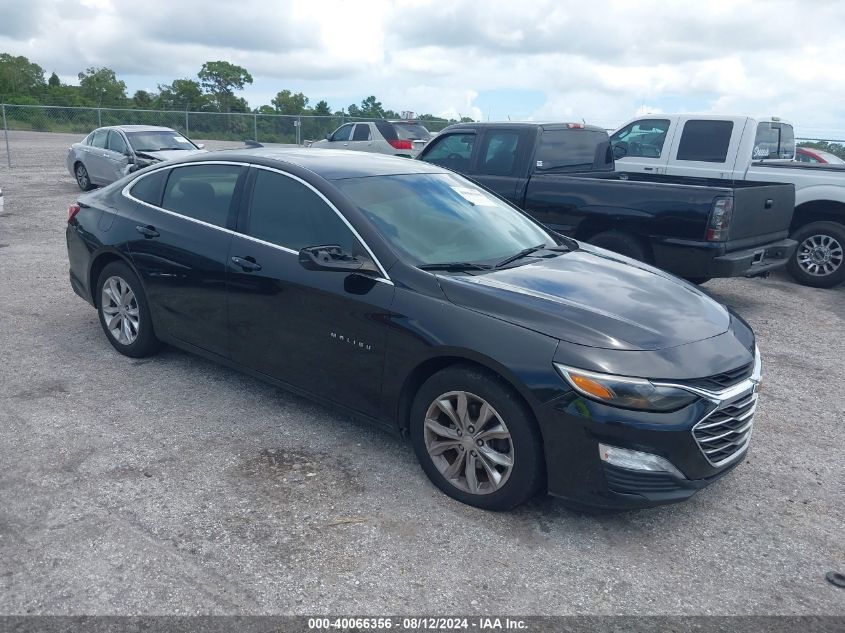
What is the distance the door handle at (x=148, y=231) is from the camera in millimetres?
5252

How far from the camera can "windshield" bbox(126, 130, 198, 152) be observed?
15739mm

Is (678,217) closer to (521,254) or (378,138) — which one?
(521,254)

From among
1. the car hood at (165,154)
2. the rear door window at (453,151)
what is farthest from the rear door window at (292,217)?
the car hood at (165,154)

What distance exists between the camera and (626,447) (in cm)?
333

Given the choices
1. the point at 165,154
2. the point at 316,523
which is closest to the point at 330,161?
the point at 316,523

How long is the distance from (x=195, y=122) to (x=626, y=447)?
2892cm

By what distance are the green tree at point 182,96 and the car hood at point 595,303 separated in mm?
49357

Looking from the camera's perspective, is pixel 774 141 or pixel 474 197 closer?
pixel 474 197

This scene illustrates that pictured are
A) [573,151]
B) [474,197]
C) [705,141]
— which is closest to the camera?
[474,197]

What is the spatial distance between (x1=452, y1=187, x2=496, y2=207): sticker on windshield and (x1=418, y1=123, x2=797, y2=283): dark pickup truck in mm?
2810

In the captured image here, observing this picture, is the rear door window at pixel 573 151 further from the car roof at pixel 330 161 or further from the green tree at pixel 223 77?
the green tree at pixel 223 77

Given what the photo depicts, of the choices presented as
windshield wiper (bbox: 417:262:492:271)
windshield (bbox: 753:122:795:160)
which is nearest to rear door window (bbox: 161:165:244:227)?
windshield wiper (bbox: 417:262:492:271)

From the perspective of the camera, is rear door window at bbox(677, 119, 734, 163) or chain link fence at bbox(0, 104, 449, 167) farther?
chain link fence at bbox(0, 104, 449, 167)

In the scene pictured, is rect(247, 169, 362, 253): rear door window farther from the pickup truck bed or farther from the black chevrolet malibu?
the pickup truck bed
